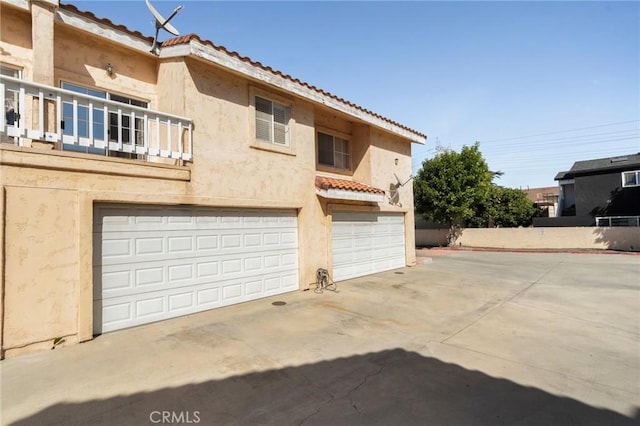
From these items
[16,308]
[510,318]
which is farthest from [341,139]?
[16,308]

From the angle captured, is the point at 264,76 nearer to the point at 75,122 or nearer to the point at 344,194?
the point at 344,194

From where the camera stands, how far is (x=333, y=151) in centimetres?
1177

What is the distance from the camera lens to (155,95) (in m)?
7.73

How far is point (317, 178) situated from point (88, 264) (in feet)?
20.7

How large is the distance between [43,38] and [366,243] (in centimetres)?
1016

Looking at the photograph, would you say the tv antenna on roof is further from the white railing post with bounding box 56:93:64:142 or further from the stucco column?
the white railing post with bounding box 56:93:64:142

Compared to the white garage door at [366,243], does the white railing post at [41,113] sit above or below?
above

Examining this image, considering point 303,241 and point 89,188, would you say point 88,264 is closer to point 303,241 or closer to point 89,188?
point 89,188

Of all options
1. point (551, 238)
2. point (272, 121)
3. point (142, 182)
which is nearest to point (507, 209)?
point (551, 238)

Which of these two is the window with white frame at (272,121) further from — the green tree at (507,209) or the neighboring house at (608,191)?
the neighboring house at (608,191)

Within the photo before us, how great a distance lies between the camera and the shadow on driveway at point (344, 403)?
335 cm

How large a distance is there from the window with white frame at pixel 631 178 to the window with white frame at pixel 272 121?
28.7 metres

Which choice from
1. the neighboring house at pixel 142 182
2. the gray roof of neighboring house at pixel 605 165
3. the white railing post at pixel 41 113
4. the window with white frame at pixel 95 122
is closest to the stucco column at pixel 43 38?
the neighboring house at pixel 142 182
